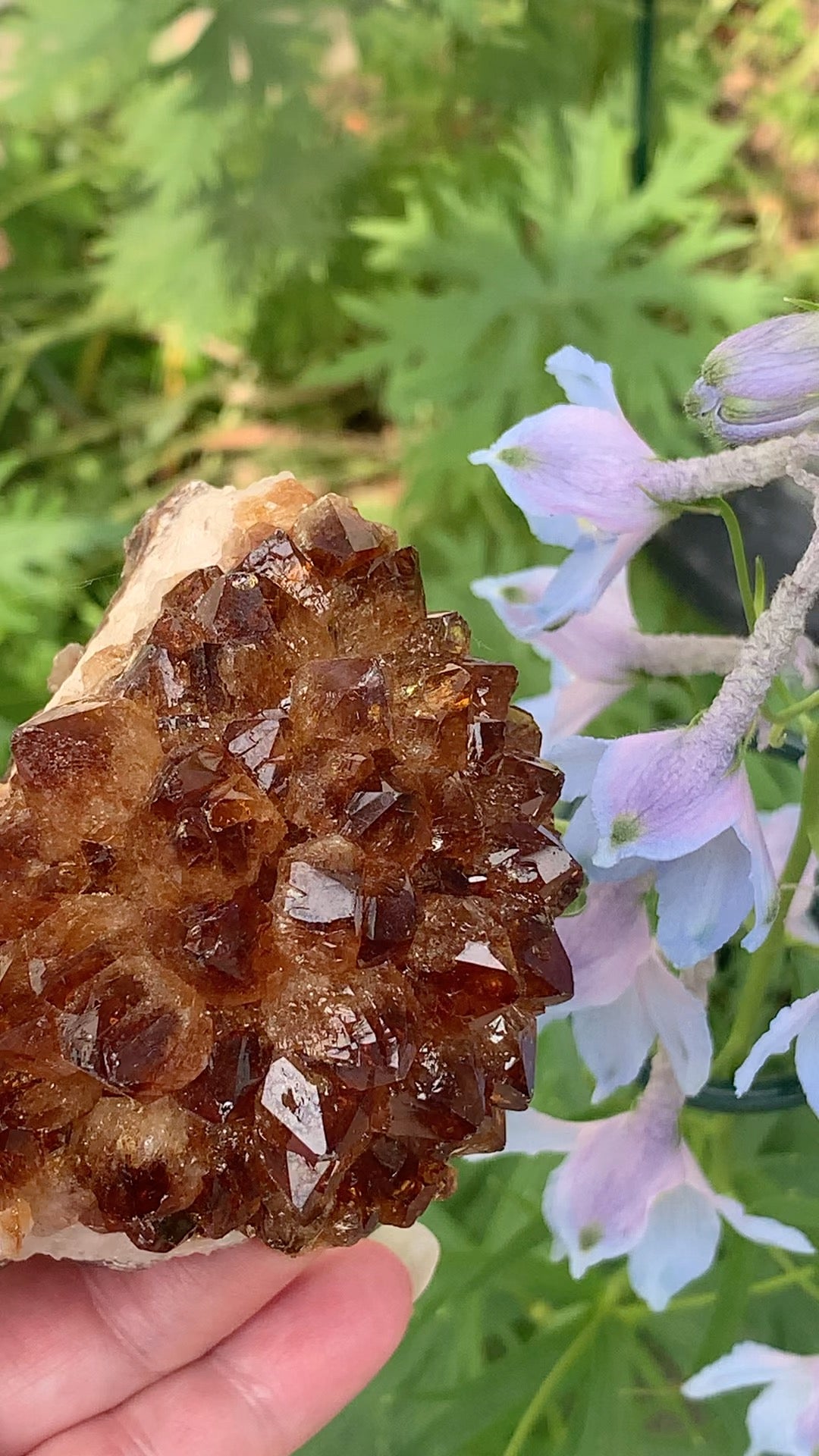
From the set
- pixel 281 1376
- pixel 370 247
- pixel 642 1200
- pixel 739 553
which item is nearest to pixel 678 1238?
pixel 642 1200

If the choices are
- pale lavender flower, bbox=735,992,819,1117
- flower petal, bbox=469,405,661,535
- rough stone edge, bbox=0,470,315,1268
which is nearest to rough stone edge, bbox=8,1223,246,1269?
rough stone edge, bbox=0,470,315,1268

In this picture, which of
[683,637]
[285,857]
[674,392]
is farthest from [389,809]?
[674,392]

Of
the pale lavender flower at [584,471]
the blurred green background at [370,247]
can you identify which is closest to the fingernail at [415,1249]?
the blurred green background at [370,247]

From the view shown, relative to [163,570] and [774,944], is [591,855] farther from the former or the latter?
[163,570]

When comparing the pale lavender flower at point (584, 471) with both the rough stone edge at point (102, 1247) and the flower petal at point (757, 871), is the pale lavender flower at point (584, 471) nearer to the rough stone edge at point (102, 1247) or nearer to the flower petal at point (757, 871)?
the flower petal at point (757, 871)

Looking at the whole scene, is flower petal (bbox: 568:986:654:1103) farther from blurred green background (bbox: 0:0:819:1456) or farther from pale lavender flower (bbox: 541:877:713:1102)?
blurred green background (bbox: 0:0:819:1456)
